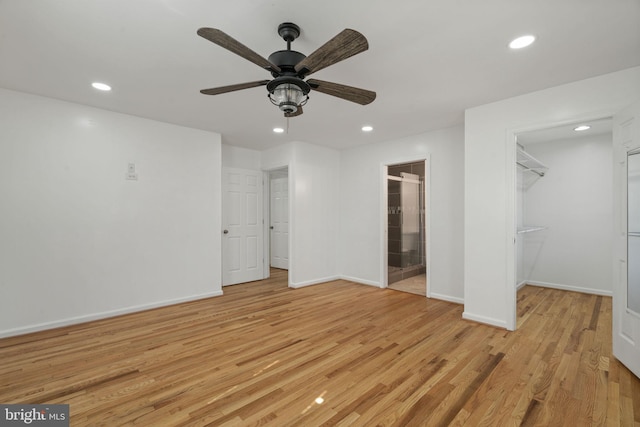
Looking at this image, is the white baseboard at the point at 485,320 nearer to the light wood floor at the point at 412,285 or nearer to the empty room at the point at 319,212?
the empty room at the point at 319,212

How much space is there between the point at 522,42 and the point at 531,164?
344 centimetres

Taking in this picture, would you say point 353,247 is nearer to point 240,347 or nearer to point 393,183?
point 393,183

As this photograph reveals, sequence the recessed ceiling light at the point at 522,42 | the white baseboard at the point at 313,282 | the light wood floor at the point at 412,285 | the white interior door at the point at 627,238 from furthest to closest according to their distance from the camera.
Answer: the white baseboard at the point at 313,282 < the light wood floor at the point at 412,285 < the white interior door at the point at 627,238 < the recessed ceiling light at the point at 522,42

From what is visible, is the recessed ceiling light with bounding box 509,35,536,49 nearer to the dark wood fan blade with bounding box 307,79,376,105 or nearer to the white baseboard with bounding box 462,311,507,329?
the dark wood fan blade with bounding box 307,79,376,105

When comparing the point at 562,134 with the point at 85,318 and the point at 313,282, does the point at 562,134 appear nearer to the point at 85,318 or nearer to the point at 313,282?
the point at 313,282

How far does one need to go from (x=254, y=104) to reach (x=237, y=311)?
2703 mm

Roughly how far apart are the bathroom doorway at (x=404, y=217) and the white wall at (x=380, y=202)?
33cm

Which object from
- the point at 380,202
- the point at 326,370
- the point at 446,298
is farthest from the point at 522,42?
the point at 446,298

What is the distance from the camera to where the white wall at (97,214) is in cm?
312

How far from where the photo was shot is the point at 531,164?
4883 millimetres

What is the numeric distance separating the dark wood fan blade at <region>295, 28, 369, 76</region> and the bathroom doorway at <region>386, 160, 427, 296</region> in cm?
373

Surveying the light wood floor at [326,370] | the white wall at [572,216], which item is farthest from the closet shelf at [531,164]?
the light wood floor at [326,370]

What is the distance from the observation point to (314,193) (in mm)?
5484

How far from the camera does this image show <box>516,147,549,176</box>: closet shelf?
4.31 metres
